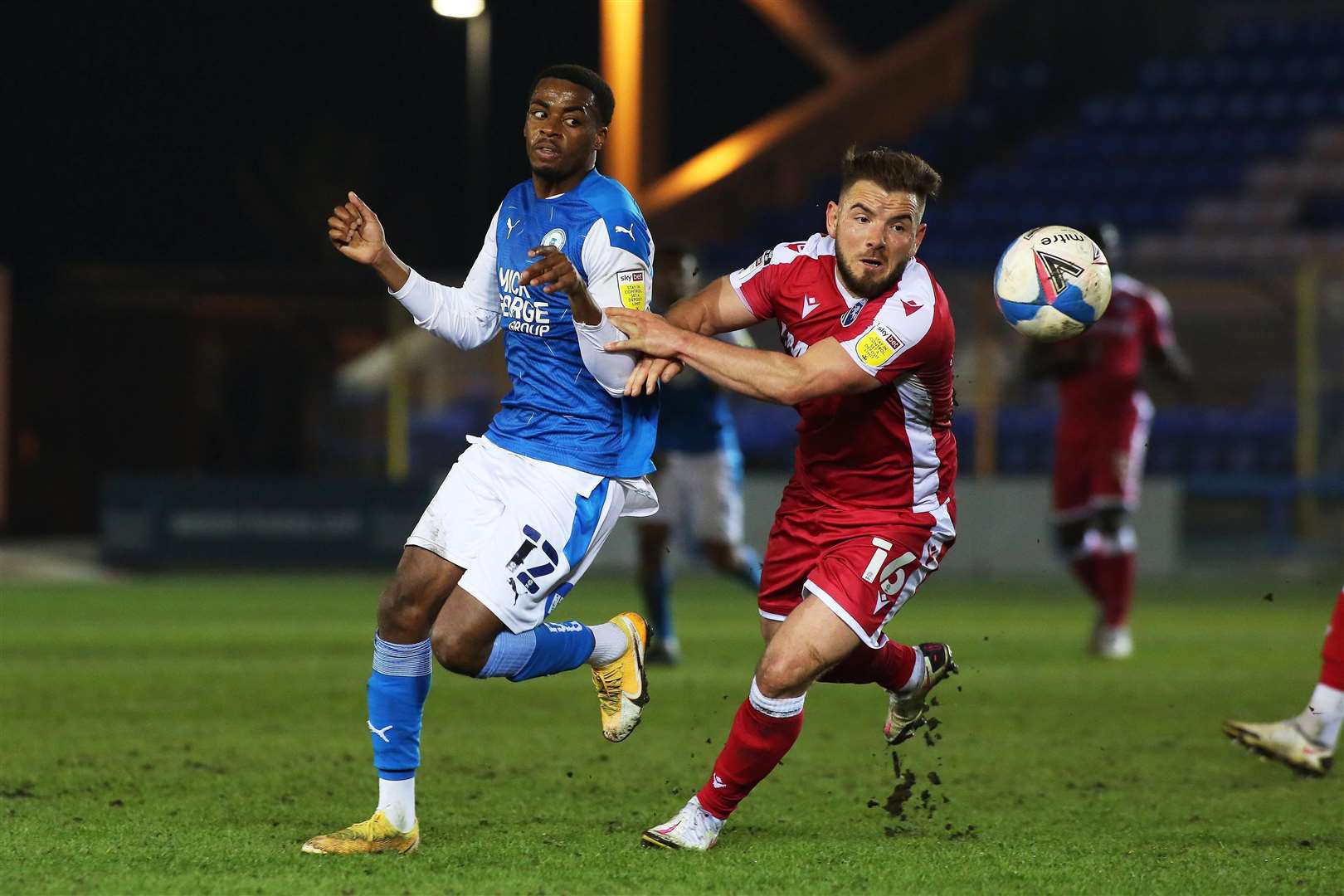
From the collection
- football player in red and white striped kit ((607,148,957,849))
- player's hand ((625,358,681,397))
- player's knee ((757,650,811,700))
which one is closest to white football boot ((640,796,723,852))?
football player in red and white striped kit ((607,148,957,849))

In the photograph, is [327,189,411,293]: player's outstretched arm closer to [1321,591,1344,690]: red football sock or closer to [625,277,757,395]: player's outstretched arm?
[625,277,757,395]: player's outstretched arm

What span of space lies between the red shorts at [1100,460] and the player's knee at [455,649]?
648 centimetres

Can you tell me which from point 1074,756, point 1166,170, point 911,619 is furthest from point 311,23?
point 1074,756

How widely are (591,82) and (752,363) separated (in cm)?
102

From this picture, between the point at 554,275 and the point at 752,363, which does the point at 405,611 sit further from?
the point at 752,363

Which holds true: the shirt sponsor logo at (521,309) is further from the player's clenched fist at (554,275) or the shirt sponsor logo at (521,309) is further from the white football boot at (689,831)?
the white football boot at (689,831)

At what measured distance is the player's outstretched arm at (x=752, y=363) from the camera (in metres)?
5.00

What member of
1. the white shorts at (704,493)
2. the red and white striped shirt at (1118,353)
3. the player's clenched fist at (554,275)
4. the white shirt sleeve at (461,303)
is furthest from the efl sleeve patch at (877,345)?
the red and white striped shirt at (1118,353)

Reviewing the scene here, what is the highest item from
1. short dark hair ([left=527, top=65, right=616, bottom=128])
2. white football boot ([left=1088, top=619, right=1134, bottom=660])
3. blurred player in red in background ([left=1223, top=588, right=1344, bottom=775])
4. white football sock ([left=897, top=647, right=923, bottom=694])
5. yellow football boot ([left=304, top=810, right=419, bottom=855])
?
short dark hair ([left=527, top=65, right=616, bottom=128])

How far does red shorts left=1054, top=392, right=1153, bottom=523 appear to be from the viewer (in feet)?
35.3

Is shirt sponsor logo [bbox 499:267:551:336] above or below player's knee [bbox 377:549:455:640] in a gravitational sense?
above

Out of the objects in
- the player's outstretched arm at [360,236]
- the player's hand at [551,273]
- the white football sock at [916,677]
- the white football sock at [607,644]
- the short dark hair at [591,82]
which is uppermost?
the short dark hair at [591,82]

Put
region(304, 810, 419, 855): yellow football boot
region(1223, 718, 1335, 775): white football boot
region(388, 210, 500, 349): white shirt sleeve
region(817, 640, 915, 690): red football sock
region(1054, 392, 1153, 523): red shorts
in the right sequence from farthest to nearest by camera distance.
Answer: region(1054, 392, 1153, 523): red shorts → region(1223, 718, 1335, 775): white football boot → region(817, 640, 915, 690): red football sock → region(388, 210, 500, 349): white shirt sleeve → region(304, 810, 419, 855): yellow football boot

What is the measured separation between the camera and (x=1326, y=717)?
640cm
